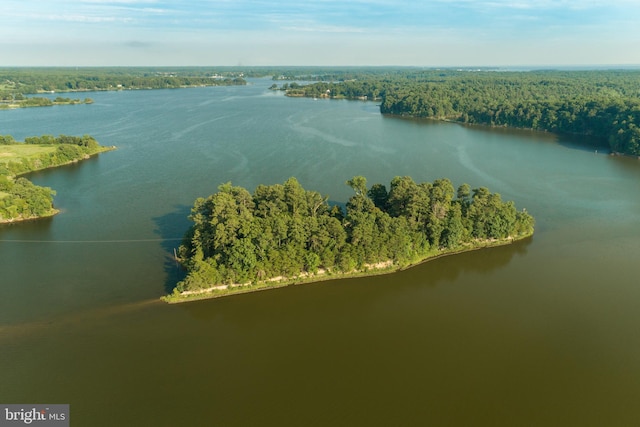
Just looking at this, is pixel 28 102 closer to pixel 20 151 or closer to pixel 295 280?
pixel 20 151

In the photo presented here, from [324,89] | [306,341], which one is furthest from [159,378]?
[324,89]

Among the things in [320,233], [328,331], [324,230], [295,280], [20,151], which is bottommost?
[328,331]

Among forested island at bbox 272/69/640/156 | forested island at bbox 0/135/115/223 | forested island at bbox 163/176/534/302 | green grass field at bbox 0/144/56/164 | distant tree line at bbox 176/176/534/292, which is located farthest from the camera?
forested island at bbox 272/69/640/156

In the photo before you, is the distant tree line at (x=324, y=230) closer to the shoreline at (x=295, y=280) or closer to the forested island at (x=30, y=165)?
the shoreline at (x=295, y=280)

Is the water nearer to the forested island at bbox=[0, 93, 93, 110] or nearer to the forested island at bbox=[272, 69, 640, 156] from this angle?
the forested island at bbox=[272, 69, 640, 156]

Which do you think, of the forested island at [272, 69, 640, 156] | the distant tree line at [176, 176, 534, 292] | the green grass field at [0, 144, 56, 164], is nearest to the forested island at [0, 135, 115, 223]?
the green grass field at [0, 144, 56, 164]

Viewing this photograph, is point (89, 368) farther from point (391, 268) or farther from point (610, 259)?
point (610, 259)

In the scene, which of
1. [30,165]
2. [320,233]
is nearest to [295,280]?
[320,233]
